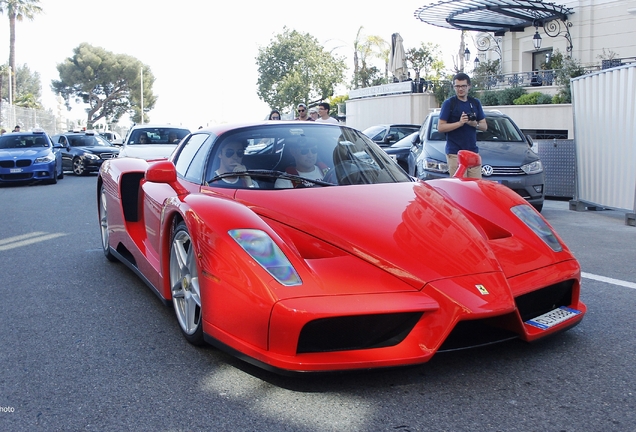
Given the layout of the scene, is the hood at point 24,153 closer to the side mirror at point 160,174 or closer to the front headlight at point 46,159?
the front headlight at point 46,159

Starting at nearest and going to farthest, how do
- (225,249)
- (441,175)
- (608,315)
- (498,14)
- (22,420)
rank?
(22,420) → (225,249) → (608,315) → (441,175) → (498,14)

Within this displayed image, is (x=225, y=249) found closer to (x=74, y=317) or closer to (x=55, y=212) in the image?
(x=74, y=317)

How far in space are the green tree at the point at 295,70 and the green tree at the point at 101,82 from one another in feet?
59.2

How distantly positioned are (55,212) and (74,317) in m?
6.44

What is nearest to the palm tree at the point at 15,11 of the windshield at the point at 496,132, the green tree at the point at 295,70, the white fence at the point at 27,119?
the white fence at the point at 27,119

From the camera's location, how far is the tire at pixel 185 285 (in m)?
3.68

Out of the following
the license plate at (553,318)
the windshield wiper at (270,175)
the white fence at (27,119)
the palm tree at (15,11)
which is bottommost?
the license plate at (553,318)

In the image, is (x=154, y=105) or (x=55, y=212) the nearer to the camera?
(x=55, y=212)

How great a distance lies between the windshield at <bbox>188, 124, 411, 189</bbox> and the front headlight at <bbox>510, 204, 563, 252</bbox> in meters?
0.75

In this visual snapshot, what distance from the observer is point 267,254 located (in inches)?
129

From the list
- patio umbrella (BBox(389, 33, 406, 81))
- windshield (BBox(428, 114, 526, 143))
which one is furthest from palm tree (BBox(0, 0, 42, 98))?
windshield (BBox(428, 114, 526, 143))

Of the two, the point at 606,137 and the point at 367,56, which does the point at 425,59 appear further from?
the point at 606,137

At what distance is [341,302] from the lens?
9.84ft

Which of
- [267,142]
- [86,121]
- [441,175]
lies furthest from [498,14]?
[86,121]
